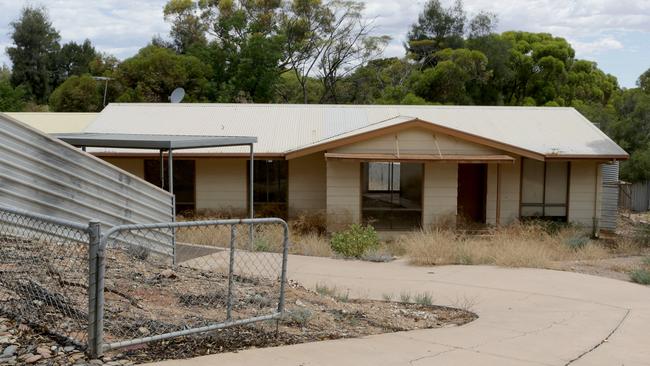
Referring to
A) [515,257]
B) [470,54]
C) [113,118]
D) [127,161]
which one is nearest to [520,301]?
[515,257]

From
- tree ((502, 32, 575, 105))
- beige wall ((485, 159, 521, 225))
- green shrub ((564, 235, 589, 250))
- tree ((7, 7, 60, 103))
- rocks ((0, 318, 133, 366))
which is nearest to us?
rocks ((0, 318, 133, 366))

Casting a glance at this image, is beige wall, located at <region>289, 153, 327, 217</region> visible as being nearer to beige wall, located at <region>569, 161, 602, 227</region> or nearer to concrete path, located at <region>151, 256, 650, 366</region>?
beige wall, located at <region>569, 161, 602, 227</region>

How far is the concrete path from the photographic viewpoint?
6.29m

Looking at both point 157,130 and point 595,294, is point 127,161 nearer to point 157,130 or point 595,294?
point 157,130

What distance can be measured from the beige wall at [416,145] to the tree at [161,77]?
23.1 m

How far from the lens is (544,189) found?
2172 centimetres

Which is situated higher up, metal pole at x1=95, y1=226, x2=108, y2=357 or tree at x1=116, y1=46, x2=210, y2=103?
tree at x1=116, y1=46, x2=210, y2=103

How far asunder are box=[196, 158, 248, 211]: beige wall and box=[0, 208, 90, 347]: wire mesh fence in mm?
13911

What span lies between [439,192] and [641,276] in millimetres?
9108

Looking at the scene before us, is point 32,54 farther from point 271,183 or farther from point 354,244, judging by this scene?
point 354,244

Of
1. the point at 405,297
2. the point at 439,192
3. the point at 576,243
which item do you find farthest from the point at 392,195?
the point at 405,297

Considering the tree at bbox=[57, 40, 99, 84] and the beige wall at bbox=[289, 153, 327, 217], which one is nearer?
the beige wall at bbox=[289, 153, 327, 217]

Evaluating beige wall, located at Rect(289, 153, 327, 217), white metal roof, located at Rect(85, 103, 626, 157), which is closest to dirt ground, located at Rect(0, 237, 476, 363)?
white metal roof, located at Rect(85, 103, 626, 157)

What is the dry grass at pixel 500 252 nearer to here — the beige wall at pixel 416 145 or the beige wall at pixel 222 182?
the beige wall at pixel 416 145
